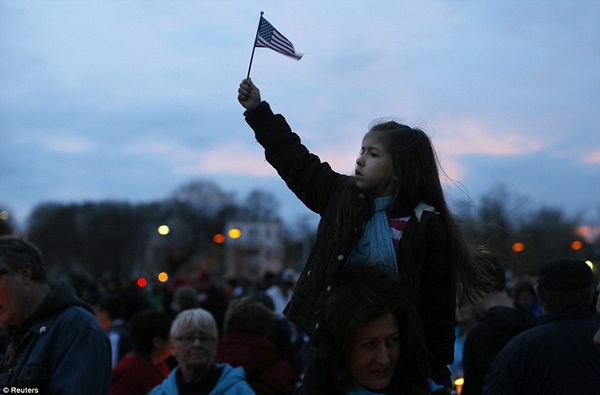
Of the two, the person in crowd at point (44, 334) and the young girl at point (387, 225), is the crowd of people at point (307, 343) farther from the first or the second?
the young girl at point (387, 225)

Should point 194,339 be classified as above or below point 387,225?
below

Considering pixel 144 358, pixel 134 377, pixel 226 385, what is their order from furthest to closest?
1. pixel 144 358
2. pixel 134 377
3. pixel 226 385

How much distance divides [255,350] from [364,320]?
12.9ft

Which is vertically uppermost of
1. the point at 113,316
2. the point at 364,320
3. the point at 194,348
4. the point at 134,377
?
the point at 364,320

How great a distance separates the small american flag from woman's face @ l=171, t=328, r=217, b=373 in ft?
10.2

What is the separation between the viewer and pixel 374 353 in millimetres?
3324

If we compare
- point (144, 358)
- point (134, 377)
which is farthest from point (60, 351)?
point (144, 358)

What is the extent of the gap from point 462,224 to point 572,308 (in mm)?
2294

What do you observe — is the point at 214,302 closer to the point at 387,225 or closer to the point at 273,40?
the point at 273,40

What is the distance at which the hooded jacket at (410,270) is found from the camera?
11.5 feet

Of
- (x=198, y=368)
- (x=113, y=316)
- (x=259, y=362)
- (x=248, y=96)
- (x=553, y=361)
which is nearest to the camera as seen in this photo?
(x=248, y=96)

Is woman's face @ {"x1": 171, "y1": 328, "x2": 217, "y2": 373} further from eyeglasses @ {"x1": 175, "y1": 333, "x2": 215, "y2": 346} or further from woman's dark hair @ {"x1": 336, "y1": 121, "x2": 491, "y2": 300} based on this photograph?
woman's dark hair @ {"x1": 336, "y1": 121, "x2": 491, "y2": 300}

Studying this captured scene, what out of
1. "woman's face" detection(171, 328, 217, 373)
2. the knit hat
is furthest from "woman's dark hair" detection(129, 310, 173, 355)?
the knit hat

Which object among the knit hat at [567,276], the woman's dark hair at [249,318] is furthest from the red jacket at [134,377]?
the knit hat at [567,276]
